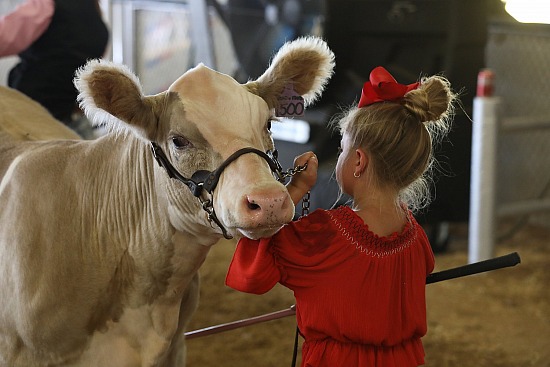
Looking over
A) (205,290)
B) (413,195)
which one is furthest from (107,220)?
(205,290)

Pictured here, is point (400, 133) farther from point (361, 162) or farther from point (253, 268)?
point (253, 268)

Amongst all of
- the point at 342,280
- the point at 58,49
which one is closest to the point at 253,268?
the point at 342,280

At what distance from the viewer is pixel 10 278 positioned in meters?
2.01

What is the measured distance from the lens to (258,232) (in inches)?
63.6

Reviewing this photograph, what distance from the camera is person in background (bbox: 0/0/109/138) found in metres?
3.44

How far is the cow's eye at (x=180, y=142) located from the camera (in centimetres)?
179

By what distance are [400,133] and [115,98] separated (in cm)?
65

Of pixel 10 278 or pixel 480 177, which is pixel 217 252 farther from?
pixel 10 278

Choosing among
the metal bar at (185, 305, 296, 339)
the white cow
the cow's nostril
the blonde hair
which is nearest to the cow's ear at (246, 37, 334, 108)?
the white cow

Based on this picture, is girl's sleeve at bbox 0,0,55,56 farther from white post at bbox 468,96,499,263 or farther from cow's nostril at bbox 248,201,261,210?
white post at bbox 468,96,499,263

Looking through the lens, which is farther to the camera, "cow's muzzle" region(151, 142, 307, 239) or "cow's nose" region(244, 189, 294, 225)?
"cow's muzzle" region(151, 142, 307, 239)

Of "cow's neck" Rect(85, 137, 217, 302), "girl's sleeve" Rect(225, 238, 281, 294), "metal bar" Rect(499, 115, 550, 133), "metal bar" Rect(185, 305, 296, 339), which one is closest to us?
"girl's sleeve" Rect(225, 238, 281, 294)

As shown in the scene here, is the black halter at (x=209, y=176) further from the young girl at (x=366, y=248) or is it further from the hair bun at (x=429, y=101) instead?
the hair bun at (x=429, y=101)

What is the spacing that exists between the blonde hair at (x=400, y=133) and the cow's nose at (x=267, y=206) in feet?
1.01
